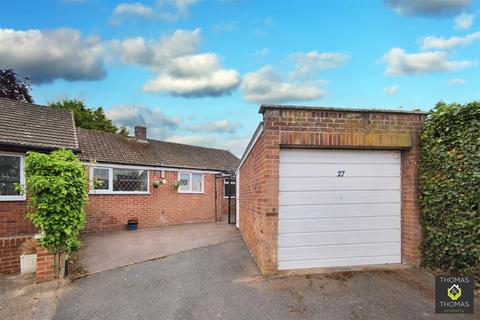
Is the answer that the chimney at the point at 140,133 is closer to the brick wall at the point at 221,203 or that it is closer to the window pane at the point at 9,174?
the brick wall at the point at 221,203

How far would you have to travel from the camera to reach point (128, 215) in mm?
11836

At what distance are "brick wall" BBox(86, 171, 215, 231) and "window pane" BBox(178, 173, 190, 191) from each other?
33cm

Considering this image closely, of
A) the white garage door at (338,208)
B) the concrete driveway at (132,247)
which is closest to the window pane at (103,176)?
the concrete driveway at (132,247)

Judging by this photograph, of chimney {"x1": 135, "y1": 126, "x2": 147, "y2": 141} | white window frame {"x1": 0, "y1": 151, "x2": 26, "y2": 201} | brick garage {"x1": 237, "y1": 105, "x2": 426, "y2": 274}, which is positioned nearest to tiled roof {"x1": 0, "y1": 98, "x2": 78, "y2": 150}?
white window frame {"x1": 0, "y1": 151, "x2": 26, "y2": 201}

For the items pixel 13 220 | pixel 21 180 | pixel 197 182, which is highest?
pixel 21 180

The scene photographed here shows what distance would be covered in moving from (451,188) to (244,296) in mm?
3587

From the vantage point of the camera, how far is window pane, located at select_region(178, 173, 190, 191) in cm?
1388

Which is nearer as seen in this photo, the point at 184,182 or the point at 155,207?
the point at 155,207

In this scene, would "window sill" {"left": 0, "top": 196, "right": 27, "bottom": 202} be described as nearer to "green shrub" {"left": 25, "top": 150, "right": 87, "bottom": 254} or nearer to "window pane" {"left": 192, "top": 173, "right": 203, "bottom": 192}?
"green shrub" {"left": 25, "top": 150, "right": 87, "bottom": 254}

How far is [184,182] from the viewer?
14062 mm

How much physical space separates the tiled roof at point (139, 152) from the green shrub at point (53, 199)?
5.96m

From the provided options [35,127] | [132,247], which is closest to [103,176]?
[35,127]

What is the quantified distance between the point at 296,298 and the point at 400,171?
3125 mm

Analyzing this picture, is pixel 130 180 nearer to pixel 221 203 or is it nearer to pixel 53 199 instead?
pixel 221 203
